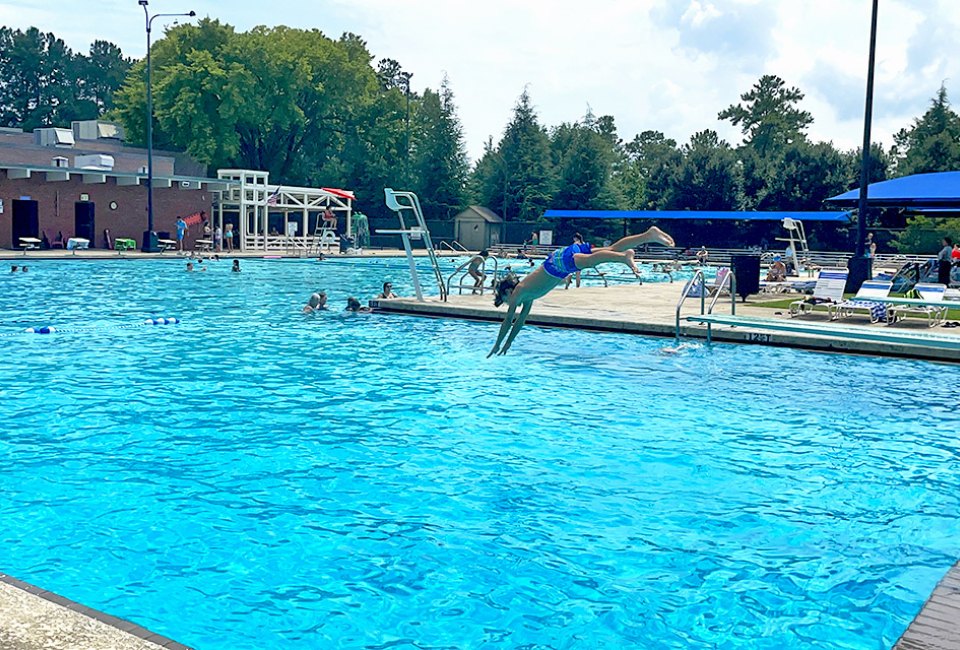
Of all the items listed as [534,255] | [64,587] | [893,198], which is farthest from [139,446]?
[534,255]

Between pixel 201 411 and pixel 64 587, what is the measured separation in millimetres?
4471

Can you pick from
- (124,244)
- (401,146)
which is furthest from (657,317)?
(401,146)

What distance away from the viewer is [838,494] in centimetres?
A: 721

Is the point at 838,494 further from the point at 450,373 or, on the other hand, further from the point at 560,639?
the point at 450,373

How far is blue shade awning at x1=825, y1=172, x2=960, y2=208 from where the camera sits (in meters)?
19.2

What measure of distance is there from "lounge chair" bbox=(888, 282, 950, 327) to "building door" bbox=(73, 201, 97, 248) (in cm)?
3445

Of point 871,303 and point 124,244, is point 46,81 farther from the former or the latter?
point 871,303

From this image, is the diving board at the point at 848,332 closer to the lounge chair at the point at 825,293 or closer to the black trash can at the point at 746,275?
the lounge chair at the point at 825,293

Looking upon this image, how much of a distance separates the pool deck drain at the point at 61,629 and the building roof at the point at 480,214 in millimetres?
54334

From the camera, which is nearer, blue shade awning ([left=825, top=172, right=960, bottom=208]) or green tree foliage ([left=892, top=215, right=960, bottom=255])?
blue shade awning ([left=825, top=172, right=960, bottom=208])

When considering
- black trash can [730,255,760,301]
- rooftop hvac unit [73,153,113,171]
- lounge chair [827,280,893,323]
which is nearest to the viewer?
lounge chair [827,280,893,323]

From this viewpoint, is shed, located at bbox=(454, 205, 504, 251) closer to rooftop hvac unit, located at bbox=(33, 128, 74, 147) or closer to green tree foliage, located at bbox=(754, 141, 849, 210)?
green tree foliage, located at bbox=(754, 141, 849, 210)

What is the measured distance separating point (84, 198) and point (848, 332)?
117ft

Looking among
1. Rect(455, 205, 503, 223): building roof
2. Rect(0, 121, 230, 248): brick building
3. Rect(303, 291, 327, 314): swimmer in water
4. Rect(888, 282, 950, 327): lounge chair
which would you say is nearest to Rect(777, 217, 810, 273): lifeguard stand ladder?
Rect(888, 282, 950, 327): lounge chair
